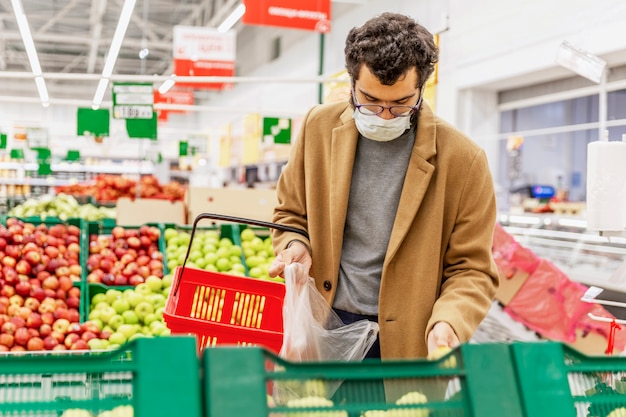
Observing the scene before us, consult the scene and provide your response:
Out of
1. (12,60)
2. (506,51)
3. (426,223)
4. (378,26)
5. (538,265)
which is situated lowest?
(538,265)

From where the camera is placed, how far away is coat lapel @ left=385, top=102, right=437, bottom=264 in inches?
71.7

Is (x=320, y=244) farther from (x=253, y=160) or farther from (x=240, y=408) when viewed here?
(x=253, y=160)

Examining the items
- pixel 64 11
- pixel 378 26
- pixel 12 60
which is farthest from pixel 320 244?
pixel 12 60

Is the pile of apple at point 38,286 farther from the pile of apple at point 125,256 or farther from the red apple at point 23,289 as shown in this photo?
the pile of apple at point 125,256

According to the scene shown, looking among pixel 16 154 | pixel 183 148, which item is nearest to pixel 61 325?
pixel 16 154

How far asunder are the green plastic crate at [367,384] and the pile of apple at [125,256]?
3543mm

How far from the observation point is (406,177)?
72.7 inches

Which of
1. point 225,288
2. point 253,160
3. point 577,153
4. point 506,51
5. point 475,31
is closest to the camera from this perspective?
point 225,288

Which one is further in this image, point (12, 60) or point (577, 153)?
point (12, 60)

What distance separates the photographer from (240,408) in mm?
927

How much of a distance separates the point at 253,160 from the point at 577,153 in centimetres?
671

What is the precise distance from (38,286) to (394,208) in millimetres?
2945

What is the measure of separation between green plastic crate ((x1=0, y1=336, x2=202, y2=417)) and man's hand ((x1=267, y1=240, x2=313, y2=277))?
0.88m

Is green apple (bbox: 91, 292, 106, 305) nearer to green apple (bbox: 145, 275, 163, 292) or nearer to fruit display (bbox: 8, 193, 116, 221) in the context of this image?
green apple (bbox: 145, 275, 163, 292)
